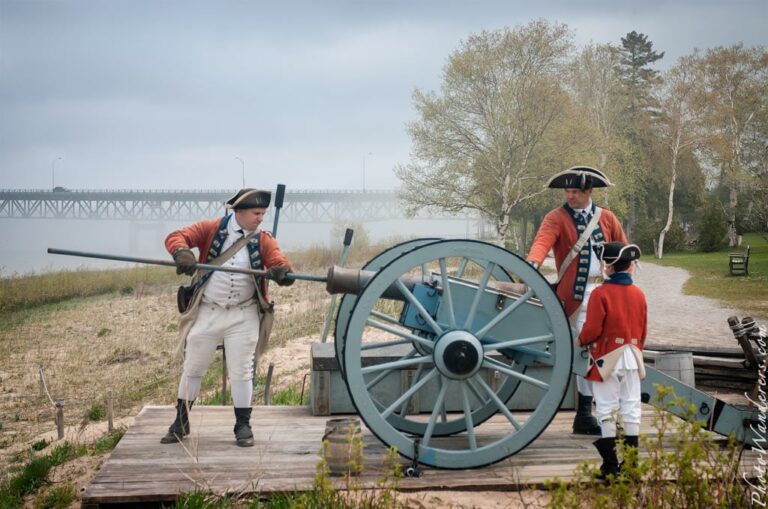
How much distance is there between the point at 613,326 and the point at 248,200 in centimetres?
216

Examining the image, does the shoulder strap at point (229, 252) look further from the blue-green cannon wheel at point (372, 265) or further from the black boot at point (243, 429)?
the black boot at point (243, 429)

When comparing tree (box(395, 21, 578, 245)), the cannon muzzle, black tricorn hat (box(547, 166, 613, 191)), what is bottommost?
the cannon muzzle

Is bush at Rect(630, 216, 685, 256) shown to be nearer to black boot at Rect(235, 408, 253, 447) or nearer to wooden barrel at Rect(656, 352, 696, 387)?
wooden barrel at Rect(656, 352, 696, 387)

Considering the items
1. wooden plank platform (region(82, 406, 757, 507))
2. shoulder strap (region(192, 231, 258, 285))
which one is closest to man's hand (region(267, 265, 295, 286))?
shoulder strap (region(192, 231, 258, 285))

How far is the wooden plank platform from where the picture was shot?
3.76 metres

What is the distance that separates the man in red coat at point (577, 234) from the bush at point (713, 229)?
2665 centimetres

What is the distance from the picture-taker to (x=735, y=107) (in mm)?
29547

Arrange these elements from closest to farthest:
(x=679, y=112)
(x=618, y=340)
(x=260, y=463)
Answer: (x=618, y=340)
(x=260, y=463)
(x=679, y=112)

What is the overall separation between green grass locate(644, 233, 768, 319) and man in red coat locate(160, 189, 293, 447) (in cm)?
1172

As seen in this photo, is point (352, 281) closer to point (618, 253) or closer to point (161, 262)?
point (161, 262)

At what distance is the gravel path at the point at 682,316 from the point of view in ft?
38.7

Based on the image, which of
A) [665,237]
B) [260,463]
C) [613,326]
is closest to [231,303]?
[260,463]

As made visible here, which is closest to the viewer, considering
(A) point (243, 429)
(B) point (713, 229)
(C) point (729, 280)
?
(A) point (243, 429)

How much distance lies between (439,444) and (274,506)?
117 cm
